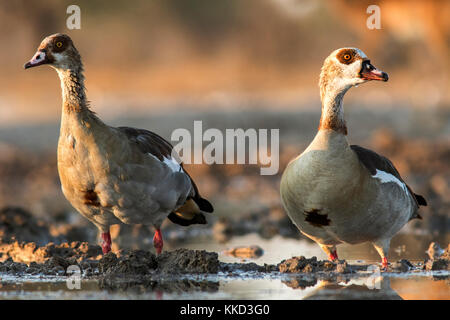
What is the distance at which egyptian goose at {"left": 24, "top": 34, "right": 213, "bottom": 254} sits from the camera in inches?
319

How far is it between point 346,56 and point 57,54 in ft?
9.17

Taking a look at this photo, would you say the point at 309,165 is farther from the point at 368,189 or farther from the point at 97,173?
the point at 97,173

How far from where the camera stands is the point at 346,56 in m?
8.06

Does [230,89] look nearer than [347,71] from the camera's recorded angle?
No

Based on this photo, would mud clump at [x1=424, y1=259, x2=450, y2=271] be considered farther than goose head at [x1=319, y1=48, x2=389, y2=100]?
No

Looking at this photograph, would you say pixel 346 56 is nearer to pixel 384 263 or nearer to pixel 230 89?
pixel 384 263

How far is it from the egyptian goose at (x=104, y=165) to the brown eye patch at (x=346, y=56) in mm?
2036

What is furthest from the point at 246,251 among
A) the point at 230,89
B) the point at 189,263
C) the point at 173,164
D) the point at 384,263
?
the point at 230,89

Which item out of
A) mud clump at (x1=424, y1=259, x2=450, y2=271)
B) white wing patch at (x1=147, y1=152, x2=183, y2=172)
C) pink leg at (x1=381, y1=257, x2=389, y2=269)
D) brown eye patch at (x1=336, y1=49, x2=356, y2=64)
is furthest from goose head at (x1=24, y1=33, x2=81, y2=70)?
mud clump at (x1=424, y1=259, x2=450, y2=271)

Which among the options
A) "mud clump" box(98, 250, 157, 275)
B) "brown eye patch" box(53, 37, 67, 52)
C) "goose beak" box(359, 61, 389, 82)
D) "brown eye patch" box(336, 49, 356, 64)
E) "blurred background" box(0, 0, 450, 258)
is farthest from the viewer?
"blurred background" box(0, 0, 450, 258)

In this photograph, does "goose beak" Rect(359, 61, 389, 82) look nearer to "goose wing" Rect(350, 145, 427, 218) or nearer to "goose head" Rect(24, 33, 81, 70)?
"goose wing" Rect(350, 145, 427, 218)

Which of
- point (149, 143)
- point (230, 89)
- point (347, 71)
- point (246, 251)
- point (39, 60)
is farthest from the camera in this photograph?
point (230, 89)

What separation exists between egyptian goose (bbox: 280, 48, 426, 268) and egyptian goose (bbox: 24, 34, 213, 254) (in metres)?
1.33
